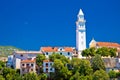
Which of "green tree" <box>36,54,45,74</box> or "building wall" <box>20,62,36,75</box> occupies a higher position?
"green tree" <box>36,54,45,74</box>

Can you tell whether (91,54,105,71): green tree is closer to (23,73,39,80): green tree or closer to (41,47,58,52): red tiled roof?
(23,73,39,80): green tree

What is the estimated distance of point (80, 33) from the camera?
92688mm

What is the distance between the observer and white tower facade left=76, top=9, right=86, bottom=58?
299 feet

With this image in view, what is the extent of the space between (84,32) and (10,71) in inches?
983

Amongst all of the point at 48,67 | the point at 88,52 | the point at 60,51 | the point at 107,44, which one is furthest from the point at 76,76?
the point at 107,44

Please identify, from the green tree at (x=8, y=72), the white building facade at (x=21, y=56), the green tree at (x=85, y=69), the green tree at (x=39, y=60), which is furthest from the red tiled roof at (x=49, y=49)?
the green tree at (x=85, y=69)

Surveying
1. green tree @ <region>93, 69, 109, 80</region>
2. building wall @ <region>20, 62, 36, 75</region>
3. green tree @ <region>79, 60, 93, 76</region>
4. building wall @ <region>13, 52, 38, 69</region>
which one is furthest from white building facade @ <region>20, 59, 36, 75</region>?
green tree @ <region>93, 69, 109, 80</region>

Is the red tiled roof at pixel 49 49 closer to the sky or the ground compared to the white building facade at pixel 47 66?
closer to the sky

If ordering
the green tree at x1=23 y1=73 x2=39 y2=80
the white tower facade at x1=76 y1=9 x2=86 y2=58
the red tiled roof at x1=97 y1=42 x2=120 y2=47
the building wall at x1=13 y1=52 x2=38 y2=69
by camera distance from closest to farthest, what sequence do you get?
the green tree at x1=23 y1=73 x2=39 y2=80 < the building wall at x1=13 y1=52 x2=38 y2=69 < the white tower facade at x1=76 y1=9 x2=86 y2=58 < the red tiled roof at x1=97 y1=42 x2=120 y2=47

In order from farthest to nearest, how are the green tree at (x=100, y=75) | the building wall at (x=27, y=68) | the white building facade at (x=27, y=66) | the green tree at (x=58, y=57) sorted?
the white building facade at (x=27, y=66) < the building wall at (x=27, y=68) < the green tree at (x=58, y=57) < the green tree at (x=100, y=75)

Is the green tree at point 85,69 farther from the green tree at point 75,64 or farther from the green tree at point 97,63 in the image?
the green tree at point 97,63

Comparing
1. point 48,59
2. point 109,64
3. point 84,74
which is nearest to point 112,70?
point 109,64

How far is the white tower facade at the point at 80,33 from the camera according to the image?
299 ft

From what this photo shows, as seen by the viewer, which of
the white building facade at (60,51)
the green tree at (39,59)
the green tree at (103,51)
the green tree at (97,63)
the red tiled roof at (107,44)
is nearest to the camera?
Result: the green tree at (97,63)
